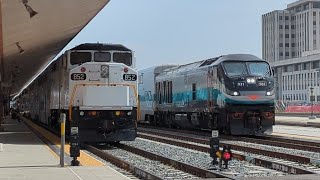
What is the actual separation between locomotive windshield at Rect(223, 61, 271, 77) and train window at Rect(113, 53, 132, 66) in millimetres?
5786

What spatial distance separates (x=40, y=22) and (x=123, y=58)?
4362 millimetres

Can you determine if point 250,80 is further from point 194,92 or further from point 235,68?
point 194,92

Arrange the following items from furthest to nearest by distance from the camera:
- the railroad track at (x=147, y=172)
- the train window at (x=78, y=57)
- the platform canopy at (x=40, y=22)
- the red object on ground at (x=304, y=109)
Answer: the red object on ground at (x=304, y=109) < the train window at (x=78, y=57) < the platform canopy at (x=40, y=22) < the railroad track at (x=147, y=172)

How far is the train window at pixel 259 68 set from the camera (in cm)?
2440

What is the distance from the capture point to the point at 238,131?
2422 centimetres

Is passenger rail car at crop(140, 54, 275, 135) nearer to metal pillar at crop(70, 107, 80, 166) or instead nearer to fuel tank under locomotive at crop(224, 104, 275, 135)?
fuel tank under locomotive at crop(224, 104, 275, 135)

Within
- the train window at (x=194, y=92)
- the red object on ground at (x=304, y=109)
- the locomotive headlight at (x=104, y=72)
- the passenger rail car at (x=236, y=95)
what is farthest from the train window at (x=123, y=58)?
the red object on ground at (x=304, y=109)

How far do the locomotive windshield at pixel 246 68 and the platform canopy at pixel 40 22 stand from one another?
657 cm

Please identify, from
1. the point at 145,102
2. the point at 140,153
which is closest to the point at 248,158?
the point at 140,153

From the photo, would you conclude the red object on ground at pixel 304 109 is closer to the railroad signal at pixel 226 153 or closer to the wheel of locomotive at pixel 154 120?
the wheel of locomotive at pixel 154 120

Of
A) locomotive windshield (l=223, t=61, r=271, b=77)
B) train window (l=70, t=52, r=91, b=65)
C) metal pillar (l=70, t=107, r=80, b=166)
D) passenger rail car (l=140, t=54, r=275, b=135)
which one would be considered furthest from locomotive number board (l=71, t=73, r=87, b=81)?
locomotive windshield (l=223, t=61, r=271, b=77)

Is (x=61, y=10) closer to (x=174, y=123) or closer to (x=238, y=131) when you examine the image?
(x=238, y=131)

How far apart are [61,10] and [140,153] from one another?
627cm

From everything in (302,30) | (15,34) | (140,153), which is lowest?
(140,153)
